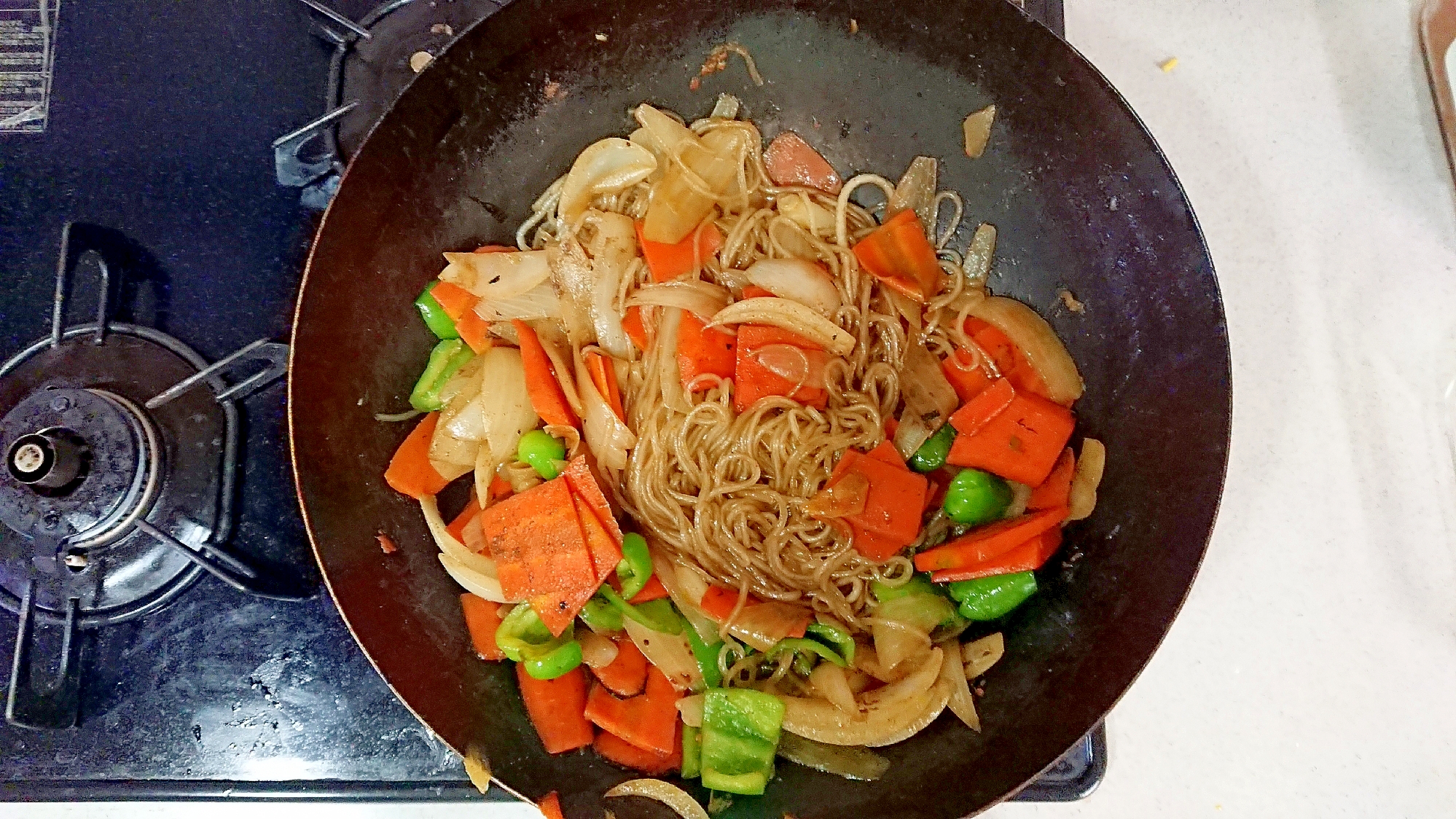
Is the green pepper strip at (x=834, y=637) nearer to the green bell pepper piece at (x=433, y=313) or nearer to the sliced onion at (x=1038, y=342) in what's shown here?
the sliced onion at (x=1038, y=342)

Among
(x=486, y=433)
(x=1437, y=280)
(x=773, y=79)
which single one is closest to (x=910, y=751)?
(x=486, y=433)

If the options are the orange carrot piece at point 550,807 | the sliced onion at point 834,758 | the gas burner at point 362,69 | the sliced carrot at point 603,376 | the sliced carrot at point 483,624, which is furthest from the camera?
the gas burner at point 362,69

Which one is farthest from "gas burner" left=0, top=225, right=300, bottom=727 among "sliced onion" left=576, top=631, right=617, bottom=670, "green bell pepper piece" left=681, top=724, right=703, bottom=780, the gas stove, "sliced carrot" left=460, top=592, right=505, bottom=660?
"green bell pepper piece" left=681, top=724, right=703, bottom=780

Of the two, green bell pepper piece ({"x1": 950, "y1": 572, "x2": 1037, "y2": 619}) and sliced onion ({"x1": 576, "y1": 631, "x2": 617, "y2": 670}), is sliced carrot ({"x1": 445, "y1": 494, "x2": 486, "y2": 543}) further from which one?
green bell pepper piece ({"x1": 950, "y1": 572, "x2": 1037, "y2": 619})

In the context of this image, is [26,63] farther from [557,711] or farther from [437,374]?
[557,711]

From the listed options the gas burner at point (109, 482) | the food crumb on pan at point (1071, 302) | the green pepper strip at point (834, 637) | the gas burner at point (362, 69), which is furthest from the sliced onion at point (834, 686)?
the gas burner at point (362, 69)

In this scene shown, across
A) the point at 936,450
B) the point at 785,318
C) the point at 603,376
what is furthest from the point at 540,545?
the point at 936,450

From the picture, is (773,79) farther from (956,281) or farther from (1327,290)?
(1327,290)
